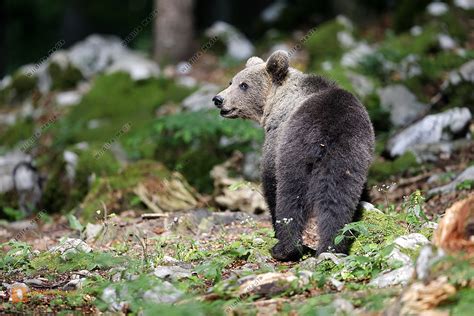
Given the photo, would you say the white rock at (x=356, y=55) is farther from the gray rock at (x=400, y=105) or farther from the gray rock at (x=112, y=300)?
the gray rock at (x=112, y=300)

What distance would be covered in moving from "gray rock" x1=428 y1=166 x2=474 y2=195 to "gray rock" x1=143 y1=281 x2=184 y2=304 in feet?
15.7

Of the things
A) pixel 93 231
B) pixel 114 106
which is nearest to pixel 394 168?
pixel 93 231

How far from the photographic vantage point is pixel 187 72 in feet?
56.3

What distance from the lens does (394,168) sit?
407 inches

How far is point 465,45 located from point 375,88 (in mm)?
3278

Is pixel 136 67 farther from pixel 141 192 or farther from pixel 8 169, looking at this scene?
pixel 141 192

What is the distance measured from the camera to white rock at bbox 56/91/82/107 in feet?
53.0

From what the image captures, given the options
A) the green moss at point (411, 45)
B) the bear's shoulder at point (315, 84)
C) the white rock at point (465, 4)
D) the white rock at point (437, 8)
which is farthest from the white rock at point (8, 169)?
the white rock at point (465, 4)

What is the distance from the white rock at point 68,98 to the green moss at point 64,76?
12.3 inches

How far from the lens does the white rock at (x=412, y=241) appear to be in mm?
5777

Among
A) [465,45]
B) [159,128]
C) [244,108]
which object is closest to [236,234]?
[244,108]

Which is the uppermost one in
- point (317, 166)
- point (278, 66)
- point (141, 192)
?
point (278, 66)

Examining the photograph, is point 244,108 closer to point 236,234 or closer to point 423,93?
point 236,234

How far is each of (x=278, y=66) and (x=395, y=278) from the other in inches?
120
